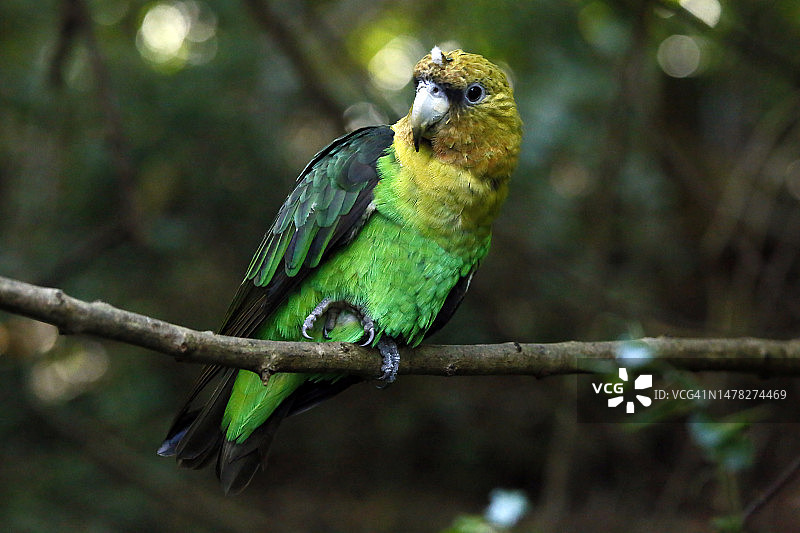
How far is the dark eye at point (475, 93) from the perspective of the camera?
9.96 ft

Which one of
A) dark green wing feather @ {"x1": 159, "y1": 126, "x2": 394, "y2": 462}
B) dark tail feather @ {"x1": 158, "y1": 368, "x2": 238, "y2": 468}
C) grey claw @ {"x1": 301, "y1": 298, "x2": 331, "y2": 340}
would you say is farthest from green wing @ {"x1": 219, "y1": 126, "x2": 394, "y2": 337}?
dark tail feather @ {"x1": 158, "y1": 368, "x2": 238, "y2": 468}

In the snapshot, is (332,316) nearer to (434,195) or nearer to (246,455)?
(434,195)

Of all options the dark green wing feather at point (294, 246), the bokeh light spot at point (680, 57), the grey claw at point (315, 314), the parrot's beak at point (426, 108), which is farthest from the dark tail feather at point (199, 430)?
the bokeh light spot at point (680, 57)

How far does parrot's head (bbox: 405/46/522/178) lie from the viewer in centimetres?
297

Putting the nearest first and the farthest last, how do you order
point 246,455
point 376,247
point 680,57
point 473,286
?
point 376,247 → point 246,455 → point 473,286 → point 680,57

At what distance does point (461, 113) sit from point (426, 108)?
0.17 meters

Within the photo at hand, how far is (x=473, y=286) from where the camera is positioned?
18.8 ft

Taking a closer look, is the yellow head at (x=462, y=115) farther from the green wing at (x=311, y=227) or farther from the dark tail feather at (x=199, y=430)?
the dark tail feather at (x=199, y=430)

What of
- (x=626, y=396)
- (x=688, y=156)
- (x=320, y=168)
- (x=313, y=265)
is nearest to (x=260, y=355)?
(x=313, y=265)

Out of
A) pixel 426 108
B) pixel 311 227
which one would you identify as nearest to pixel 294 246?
pixel 311 227

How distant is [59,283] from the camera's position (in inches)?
179

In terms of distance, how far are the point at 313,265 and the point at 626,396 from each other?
188cm

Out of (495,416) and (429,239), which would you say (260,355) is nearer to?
(429,239)

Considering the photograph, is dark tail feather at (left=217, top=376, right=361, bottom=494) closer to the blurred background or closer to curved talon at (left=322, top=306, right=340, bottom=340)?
curved talon at (left=322, top=306, right=340, bottom=340)
